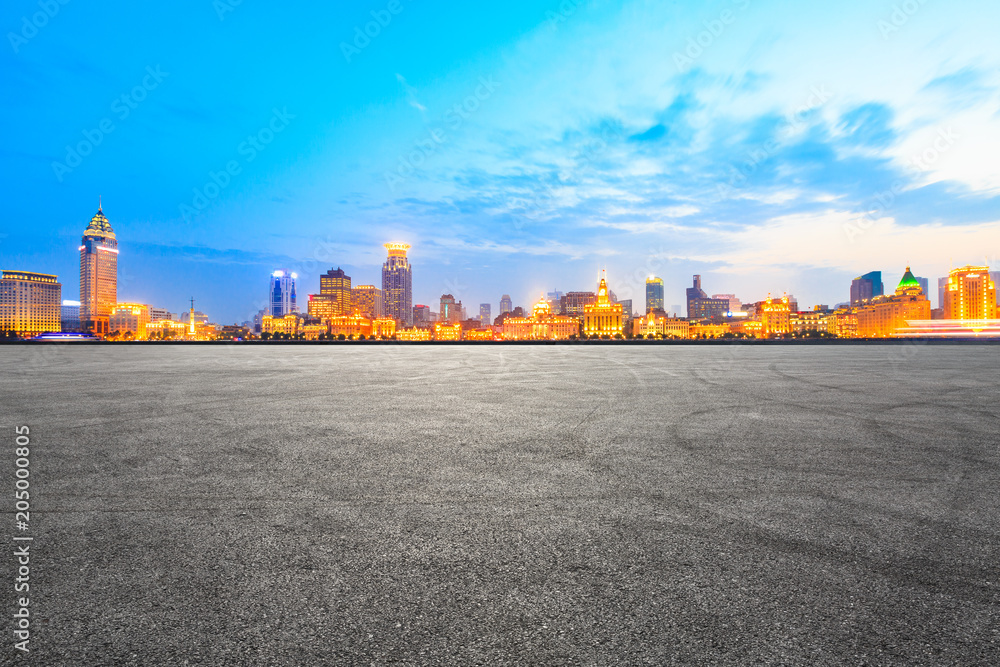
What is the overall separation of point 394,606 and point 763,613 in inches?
96.7

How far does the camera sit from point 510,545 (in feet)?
14.7

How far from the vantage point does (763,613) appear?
11.1ft

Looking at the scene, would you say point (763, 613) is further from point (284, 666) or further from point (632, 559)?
point (284, 666)

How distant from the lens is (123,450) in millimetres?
8273

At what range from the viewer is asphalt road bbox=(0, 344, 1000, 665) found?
312cm

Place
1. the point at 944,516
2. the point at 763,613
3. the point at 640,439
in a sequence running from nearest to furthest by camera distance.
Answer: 1. the point at 763,613
2. the point at 944,516
3. the point at 640,439

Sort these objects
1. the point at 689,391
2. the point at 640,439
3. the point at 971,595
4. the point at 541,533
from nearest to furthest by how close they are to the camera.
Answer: the point at 971,595, the point at 541,533, the point at 640,439, the point at 689,391

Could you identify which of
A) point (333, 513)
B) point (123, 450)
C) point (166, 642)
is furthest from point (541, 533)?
point (123, 450)

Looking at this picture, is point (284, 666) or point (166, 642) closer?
point (284, 666)

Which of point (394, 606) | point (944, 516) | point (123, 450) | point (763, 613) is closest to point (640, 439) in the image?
point (944, 516)

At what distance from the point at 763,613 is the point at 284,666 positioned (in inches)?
118

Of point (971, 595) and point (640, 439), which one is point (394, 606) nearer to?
point (971, 595)

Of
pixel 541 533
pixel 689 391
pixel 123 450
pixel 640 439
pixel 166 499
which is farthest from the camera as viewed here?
pixel 689 391

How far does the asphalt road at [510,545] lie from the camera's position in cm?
312
